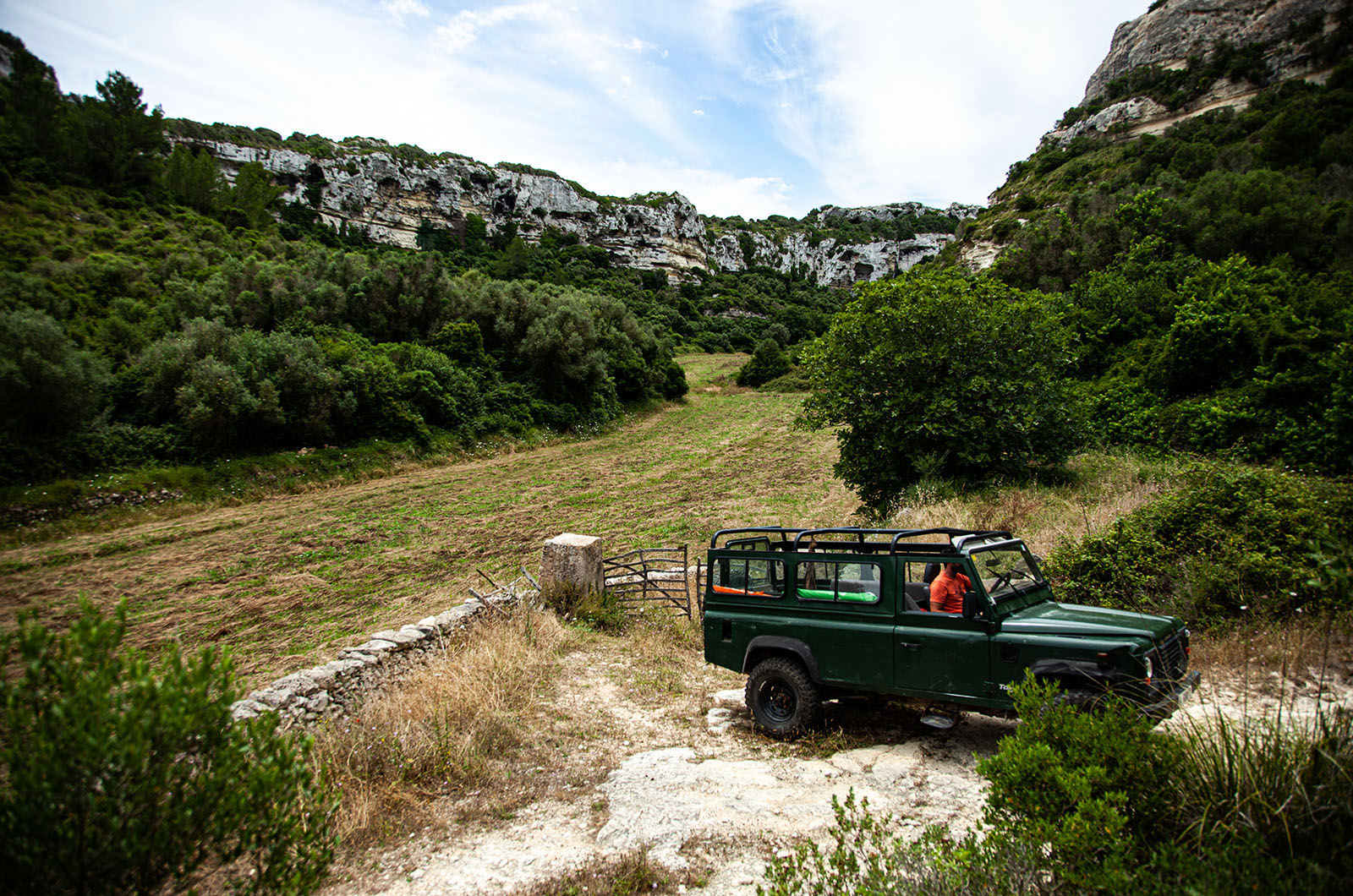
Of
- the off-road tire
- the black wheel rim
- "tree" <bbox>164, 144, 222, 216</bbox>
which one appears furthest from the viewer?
"tree" <bbox>164, 144, 222, 216</bbox>

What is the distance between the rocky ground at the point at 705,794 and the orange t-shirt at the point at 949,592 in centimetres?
122

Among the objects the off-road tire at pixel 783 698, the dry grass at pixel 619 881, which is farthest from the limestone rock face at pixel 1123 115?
the dry grass at pixel 619 881

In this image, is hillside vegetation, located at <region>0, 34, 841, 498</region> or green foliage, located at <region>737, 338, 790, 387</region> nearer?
hillside vegetation, located at <region>0, 34, 841, 498</region>

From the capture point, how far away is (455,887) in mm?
3926

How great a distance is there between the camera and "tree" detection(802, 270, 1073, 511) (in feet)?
44.2

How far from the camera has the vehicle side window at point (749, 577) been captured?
21.0 ft

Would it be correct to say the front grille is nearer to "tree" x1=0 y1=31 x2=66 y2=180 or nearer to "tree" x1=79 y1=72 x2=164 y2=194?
"tree" x1=0 y1=31 x2=66 y2=180

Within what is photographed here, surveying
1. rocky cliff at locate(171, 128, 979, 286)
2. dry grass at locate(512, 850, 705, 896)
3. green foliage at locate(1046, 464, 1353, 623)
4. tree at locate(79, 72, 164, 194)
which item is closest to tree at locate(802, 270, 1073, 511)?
green foliage at locate(1046, 464, 1353, 623)

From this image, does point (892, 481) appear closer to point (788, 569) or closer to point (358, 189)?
point (788, 569)

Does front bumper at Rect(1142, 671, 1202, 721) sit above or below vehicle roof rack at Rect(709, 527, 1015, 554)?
below

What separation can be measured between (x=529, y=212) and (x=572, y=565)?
94.7 meters

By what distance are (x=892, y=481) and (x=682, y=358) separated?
157 ft

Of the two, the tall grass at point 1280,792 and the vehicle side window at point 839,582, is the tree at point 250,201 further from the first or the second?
the tall grass at point 1280,792

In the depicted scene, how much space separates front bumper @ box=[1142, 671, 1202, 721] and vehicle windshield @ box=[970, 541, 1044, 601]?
1291mm
